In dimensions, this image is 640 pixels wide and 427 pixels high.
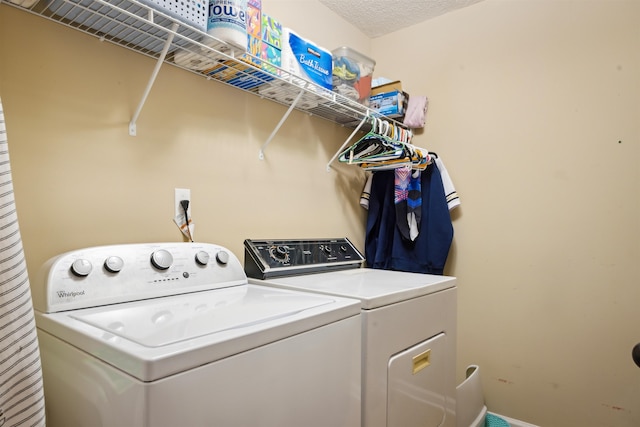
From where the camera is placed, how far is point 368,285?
134 cm

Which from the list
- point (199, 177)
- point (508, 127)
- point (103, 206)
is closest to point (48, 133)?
point (103, 206)

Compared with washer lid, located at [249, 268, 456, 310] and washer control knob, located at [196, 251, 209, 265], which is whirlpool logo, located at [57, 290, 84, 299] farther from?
washer lid, located at [249, 268, 456, 310]

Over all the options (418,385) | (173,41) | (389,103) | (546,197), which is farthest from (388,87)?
(418,385)

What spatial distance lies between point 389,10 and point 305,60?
93 centimetres

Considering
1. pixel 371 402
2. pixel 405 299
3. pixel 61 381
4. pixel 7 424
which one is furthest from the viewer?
pixel 405 299

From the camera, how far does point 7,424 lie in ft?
2.39

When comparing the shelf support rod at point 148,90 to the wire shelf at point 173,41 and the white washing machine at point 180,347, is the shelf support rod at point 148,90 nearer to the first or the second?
the wire shelf at point 173,41

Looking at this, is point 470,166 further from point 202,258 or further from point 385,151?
point 202,258

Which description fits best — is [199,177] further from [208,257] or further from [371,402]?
[371,402]

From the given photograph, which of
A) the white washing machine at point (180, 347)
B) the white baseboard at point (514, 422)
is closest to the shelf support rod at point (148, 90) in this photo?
the white washing machine at point (180, 347)

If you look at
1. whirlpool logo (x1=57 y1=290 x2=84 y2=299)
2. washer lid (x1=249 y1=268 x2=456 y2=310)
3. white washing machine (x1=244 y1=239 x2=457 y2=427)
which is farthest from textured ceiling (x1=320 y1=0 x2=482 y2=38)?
whirlpool logo (x1=57 y1=290 x2=84 y2=299)

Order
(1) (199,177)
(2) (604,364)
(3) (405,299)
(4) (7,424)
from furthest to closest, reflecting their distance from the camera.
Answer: (2) (604,364)
(1) (199,177)
(3) (405,299)
(4) (7,424)

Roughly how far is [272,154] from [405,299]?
98 cm

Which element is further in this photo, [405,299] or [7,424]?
[405,299]
